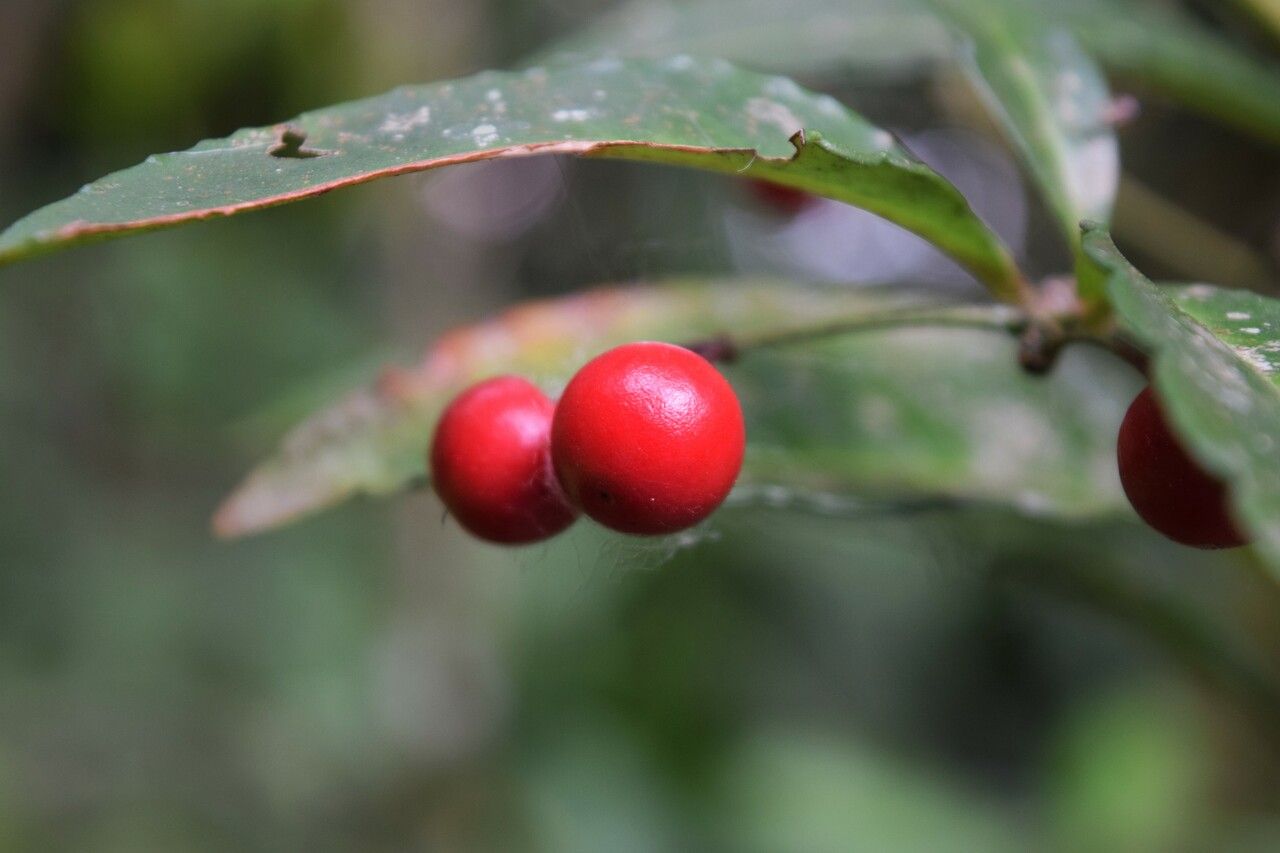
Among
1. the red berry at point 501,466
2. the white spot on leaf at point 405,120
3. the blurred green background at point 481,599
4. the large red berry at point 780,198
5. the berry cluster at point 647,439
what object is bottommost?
the blurred green background at point 481,599

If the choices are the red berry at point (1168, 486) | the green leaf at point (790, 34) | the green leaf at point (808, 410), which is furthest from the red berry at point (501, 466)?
the green leaf at point (790, 34)

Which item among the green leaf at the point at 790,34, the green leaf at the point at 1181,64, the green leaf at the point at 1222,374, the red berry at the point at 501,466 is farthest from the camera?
the green leaf at the point at 790,34

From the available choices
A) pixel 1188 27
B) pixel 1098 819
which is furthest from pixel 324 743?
pixel 1188 27

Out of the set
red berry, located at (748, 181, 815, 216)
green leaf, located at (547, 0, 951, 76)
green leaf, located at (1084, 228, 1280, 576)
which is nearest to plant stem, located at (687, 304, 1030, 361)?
green leaf, located at (1084, 228, 1280, 576)

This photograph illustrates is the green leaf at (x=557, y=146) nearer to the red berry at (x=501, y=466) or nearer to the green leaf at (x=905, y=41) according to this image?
the red berry at (x=501, y=466)

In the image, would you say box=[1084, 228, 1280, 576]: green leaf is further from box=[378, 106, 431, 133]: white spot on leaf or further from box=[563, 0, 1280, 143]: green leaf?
box=[563, 0, 1280, 143]: green leaf

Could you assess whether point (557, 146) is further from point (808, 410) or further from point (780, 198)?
point (780, 198)

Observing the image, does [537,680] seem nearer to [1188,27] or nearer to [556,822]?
[556,822]
